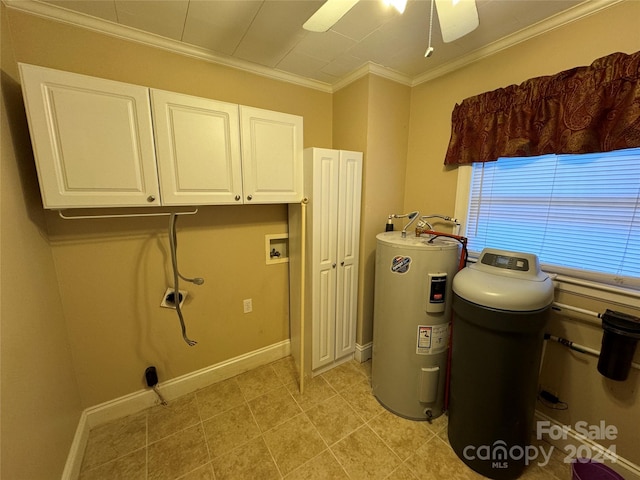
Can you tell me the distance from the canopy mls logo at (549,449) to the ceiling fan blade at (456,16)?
2.02 metres

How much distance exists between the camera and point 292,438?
165 centimetres

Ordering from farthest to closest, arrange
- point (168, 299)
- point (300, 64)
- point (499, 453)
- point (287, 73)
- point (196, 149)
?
point (287, 73) < point (300, 64) < point (168, 299) < point (196, 149) < point (499, 453)

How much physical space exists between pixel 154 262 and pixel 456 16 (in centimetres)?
210

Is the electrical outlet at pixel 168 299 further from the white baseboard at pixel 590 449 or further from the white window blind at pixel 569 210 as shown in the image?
the white baseboard at pixel 590 449

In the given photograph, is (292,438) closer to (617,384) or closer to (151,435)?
(151,435)

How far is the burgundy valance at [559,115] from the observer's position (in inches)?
48.6

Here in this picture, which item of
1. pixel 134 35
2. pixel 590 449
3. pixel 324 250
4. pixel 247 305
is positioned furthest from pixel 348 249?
Answer: pixel 134 35

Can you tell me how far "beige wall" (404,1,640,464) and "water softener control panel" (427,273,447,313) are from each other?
0.67 metres

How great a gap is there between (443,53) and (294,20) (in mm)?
1083

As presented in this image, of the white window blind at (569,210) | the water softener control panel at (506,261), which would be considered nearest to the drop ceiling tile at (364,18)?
the white window blind at (569,210)

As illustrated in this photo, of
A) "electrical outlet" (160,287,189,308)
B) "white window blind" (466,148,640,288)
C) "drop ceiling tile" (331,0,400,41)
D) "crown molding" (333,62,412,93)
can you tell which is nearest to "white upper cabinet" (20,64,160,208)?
"electrical outlet" (160,287,189,308)

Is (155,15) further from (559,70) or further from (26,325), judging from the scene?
(559,70)

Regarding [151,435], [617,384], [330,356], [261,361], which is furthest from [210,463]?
[617,384]

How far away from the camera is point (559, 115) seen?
1.44 m
